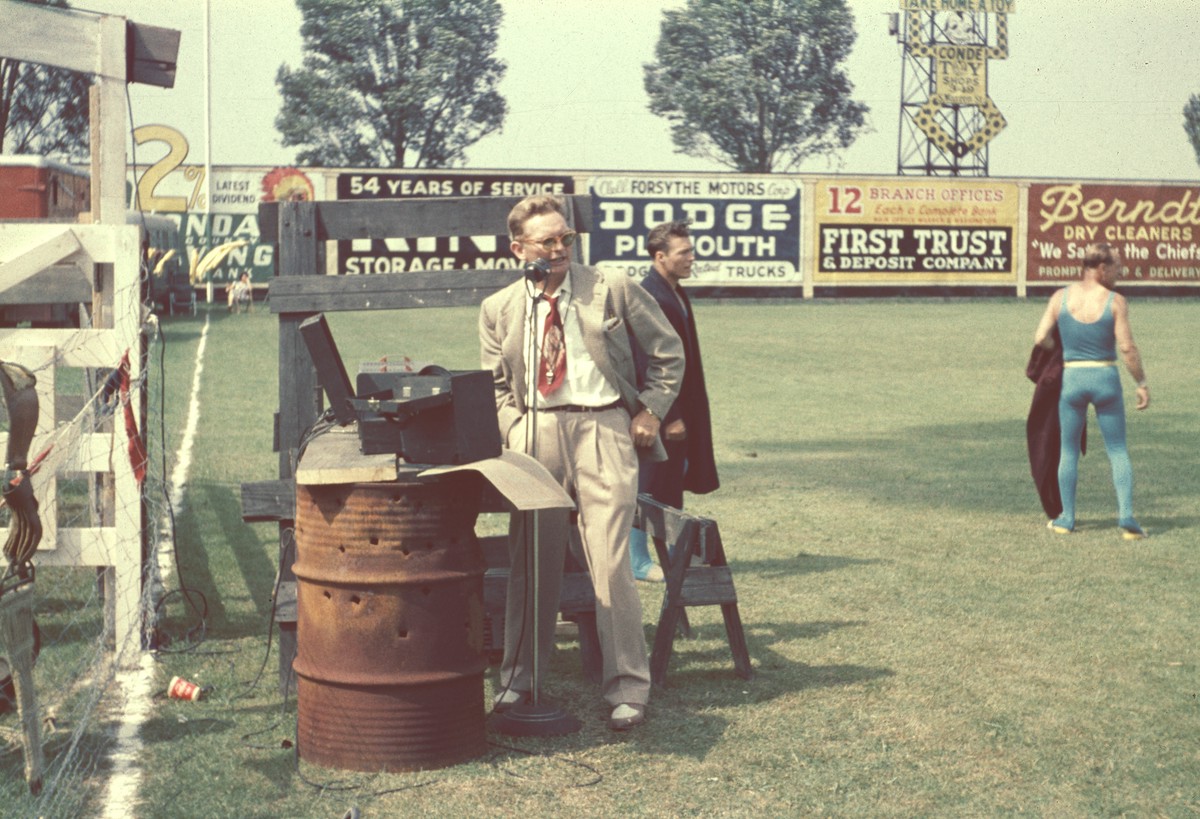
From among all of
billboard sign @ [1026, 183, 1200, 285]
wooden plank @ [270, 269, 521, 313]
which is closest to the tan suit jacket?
wooden plank @ [270, 269, 521, 313]

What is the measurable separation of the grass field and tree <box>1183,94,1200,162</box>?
97.8 meters

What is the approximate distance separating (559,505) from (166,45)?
11.6 feet

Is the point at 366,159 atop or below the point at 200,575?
atop

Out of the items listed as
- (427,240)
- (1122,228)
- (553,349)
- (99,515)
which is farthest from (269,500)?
(1122,228)

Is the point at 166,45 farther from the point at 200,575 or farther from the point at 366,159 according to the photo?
the point at 366,159

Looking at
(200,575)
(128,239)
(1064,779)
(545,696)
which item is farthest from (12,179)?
(1064,779)

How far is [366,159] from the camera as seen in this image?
8819 cm

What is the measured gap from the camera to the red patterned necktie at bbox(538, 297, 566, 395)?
6.42m

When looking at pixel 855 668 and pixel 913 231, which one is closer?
pixel 855 668

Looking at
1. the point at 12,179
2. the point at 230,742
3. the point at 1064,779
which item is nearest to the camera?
the point at 1064,779

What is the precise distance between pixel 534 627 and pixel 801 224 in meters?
49.4

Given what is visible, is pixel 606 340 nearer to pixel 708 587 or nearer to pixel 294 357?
pixel 708 587

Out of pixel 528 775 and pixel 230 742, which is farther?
pixel 230 742

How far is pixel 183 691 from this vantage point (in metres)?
6.86
